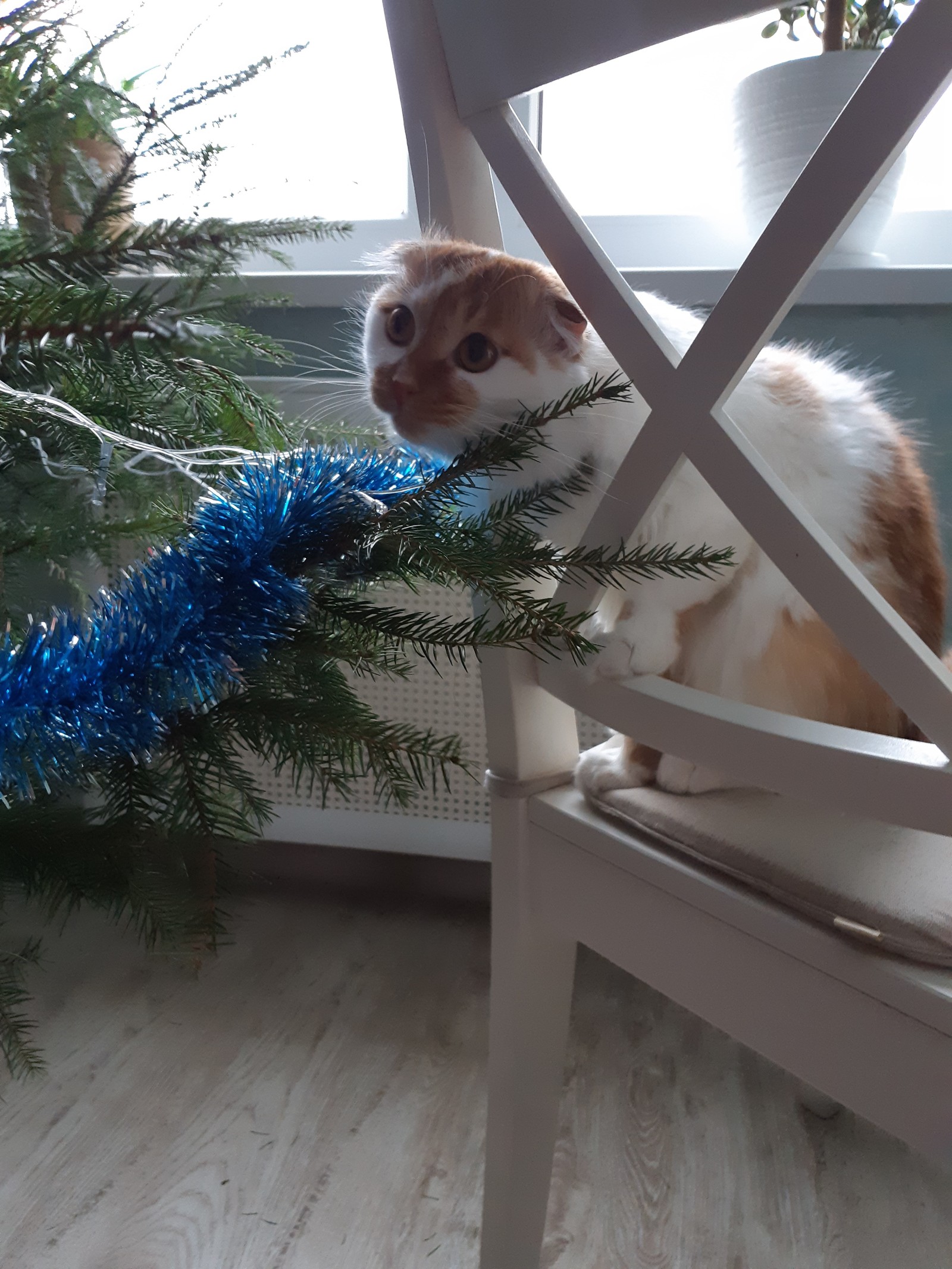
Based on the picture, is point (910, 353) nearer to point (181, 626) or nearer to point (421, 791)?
point (421, 791)

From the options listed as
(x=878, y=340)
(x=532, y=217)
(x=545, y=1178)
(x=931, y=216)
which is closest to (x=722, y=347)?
(x=532, y=217)

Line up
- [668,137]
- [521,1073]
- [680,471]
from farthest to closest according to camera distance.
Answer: [668,137] < [521,1073] < [680,471]

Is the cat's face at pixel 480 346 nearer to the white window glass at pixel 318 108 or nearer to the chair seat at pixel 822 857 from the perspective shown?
the chair seat at pixel 822 857

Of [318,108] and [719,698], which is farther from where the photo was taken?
[318,108]

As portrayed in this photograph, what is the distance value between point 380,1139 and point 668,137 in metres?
1.42

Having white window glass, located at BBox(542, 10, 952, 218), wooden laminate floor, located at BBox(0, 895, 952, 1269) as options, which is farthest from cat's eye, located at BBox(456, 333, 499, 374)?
white window glass, located at BBox(542, 10, 952, 218)

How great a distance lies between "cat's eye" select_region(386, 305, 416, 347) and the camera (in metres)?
0.58

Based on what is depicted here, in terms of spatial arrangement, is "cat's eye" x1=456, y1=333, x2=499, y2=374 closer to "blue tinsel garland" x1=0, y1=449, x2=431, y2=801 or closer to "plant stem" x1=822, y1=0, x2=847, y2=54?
"blue tinsel garland" x1=0, y1=449, x2=431, y2=801

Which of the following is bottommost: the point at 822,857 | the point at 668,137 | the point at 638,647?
the point at 822,857

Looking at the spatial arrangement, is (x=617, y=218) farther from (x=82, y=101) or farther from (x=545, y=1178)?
(x=545, y=1178)

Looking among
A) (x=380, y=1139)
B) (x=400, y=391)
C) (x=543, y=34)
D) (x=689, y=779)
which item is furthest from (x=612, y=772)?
(x=380, y=1139)

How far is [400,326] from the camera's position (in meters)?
0.59

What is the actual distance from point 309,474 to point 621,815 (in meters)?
0.29

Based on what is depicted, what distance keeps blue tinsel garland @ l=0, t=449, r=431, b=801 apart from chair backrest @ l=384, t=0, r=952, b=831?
0.14m
